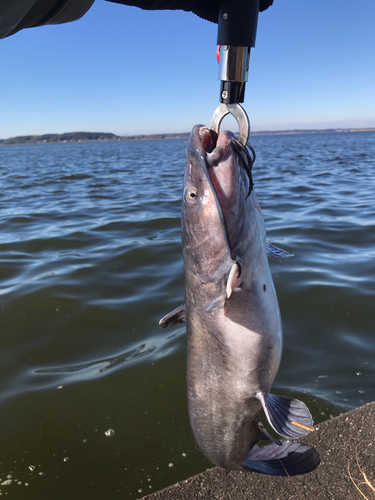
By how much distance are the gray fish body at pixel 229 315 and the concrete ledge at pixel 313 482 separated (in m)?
0.12

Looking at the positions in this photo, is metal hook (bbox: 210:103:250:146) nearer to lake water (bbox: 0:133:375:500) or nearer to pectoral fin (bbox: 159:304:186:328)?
pectoral fin (bbox: 159:304:186:328)

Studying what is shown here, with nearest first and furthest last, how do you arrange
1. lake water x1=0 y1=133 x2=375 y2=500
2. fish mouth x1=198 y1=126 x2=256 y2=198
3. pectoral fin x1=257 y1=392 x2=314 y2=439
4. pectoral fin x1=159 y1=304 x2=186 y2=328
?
fish mouth x1=198 y1=126 x2=256 y2=198 < pectoral fin x1=257 y1=392 x2=314 y2=439 < pectoral fin x1=159 y1=304 x2=186 y2=328 < lake water x1=0 y1=133 x2=375 y2=500

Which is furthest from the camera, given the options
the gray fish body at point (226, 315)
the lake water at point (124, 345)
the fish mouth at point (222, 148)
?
the lake water at point (124, 345)

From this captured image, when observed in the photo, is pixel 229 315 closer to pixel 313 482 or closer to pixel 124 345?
pixel 313 482

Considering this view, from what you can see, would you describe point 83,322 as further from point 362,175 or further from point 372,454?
point 362,175

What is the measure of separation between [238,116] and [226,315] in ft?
3.26

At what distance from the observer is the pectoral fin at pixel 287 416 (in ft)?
6.45

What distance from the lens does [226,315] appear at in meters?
1.94

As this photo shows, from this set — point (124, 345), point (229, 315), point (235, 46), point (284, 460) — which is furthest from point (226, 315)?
→ point (124, 345)

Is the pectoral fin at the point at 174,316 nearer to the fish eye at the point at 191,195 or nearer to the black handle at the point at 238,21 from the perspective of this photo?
the fish eye at the point at 191,195

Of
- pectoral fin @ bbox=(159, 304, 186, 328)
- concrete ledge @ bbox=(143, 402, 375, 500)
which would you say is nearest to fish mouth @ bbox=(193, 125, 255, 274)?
pectoral fin @ bbox=(159, 304, 186, 328)

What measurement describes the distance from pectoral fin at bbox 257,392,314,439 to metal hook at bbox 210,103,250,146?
1.38 metres

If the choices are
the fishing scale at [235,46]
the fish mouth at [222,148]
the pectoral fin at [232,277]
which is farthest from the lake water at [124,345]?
the fishing scale at [235,46]

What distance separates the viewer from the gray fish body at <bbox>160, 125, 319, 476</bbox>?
1.77 metres
